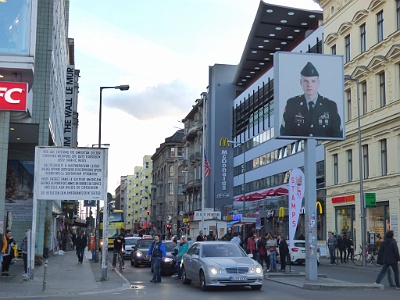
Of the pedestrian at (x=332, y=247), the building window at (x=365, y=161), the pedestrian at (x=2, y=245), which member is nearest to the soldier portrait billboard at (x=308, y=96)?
the pedestrian at (x=2, y=245)

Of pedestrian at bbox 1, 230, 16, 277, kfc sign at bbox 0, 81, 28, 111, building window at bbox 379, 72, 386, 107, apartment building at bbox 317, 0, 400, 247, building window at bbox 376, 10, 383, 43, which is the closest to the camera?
pedestrian at bbox 1, 230, 16, 277

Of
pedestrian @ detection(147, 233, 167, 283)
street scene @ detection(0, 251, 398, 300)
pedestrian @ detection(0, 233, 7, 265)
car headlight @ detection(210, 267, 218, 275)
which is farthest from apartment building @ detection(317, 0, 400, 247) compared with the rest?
pedestrian @ detection(0, 233, 7, 265)

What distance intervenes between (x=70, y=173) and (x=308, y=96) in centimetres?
892

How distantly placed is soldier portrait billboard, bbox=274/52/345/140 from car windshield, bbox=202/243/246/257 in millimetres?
4765

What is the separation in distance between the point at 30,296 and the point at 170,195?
10149 centimetres

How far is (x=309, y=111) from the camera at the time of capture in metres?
22.5

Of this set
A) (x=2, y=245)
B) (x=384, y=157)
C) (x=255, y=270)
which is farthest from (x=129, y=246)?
(x=255, y=270)

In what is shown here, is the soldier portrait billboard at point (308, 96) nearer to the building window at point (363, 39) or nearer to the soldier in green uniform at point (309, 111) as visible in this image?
the soldier in green uniform at point (309, 111)

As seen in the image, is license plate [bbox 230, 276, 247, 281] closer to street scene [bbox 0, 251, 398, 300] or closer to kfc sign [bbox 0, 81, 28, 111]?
street scene [bbox 0, 251, 398, 300]

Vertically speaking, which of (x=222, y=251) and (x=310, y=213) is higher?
(x=310, y=213)

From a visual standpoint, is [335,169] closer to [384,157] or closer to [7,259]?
[384,157]

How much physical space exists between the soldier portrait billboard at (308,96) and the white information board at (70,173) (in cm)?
646

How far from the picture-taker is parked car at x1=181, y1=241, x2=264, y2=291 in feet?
58.0

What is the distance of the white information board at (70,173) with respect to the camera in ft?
69.4
